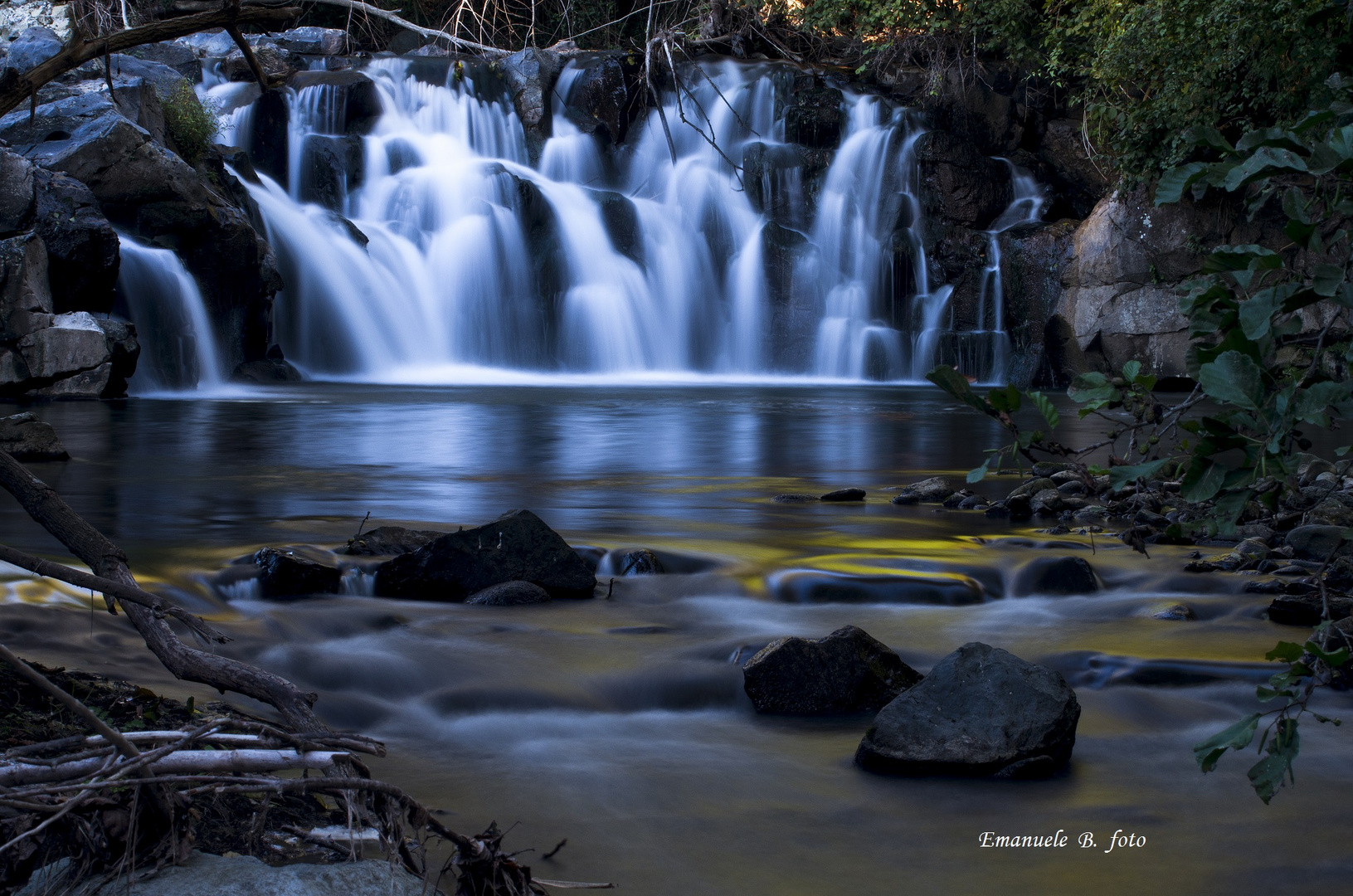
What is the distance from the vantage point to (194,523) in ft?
17.8

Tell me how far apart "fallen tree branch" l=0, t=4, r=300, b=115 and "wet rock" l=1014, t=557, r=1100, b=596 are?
3135 millimetres

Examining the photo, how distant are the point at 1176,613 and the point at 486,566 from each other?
7.78 feet

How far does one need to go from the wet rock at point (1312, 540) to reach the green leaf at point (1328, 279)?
10.6 ft

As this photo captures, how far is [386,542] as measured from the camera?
465 centimetres

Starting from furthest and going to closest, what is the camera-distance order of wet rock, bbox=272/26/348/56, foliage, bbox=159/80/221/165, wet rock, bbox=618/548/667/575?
wet rock, bbox=272/26/348/56 < foliage, bbox=159/80/221/165 < wet rock, bbox=618/548/667/575

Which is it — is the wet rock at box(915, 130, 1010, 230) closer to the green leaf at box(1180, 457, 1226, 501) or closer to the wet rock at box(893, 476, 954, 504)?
the wet rock at box(893, 476, 954, 504)

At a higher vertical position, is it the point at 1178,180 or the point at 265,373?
the point at 1178,180

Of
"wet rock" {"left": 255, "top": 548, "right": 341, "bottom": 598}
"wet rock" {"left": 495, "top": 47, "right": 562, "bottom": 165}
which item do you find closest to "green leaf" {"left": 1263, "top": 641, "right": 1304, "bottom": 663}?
"wet rock" {"left": 255, "top": 548, "right": 341, "bottom": 598}

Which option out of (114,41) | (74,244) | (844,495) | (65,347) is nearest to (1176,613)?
(844,495)

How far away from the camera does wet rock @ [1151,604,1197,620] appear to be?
384 centimetres

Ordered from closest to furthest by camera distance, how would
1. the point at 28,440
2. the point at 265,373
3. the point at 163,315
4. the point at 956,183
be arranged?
1. the point at 28,440
2. the point at 163,315
3. the point at 265,373
4. the point at 956,183

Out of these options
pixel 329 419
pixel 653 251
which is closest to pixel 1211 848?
pixel 329 419

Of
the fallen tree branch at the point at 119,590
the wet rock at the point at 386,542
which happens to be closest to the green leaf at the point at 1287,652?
the fallen tree branch at the point at 119,590

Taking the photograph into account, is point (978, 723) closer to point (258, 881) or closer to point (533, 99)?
point (258, 881)
